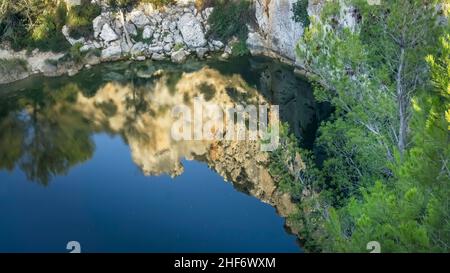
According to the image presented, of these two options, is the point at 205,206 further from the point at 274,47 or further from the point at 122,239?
the point at 274,47

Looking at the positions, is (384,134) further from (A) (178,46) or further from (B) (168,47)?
(B) (168,47)

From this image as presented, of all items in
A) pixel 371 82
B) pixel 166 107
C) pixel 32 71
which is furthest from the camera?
pixel 32 71

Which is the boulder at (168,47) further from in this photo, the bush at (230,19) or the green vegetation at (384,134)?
the green vegetation at (384,134)

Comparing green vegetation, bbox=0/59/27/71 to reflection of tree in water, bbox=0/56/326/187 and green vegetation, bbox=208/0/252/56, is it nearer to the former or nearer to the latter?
reflection of tree in water, bbox=0/56/326/187

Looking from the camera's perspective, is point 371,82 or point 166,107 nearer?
point 371,82

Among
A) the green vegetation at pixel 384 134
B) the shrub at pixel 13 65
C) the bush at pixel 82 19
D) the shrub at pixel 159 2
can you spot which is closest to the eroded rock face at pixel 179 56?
the shrub at pixel 159 2

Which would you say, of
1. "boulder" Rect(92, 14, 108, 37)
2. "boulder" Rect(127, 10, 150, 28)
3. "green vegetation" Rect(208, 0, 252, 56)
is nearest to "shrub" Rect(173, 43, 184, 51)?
"green vegetation" Rect(208, 0, 252, 56)
